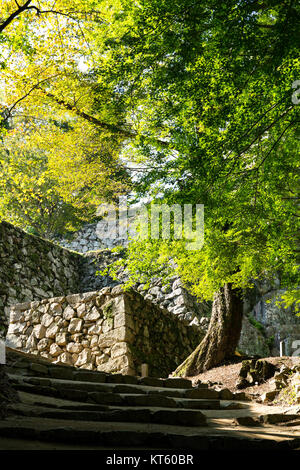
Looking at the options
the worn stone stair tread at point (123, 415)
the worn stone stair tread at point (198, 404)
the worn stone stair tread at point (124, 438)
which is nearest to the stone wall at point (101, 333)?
the worn stone stair tread at point (198, 404)

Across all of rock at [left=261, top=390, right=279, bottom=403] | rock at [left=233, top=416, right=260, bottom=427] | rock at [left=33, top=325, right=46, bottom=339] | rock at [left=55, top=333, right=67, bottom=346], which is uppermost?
rock at [left=33, top=325, right=46, bottom=339]

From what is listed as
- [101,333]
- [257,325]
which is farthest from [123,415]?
[257,325]

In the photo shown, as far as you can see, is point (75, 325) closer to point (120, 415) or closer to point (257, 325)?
point (120, 415)

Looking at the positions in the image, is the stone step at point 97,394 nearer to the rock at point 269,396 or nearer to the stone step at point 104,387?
the stone step at point 104,387

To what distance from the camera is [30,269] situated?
13.5 m

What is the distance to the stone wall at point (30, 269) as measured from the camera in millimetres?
12367

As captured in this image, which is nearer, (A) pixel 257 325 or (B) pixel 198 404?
Result: (B) pixel 198 404

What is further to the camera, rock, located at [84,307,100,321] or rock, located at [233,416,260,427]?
rock, located at [84,307,100,321]

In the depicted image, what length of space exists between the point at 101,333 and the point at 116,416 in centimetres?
559

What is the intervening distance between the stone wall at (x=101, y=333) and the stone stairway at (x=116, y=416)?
2.56 meters

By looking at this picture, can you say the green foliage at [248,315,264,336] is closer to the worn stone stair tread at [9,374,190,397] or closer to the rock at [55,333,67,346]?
the rock at [55,333,67,346]

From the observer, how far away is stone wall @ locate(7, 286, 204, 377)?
8.72 meters

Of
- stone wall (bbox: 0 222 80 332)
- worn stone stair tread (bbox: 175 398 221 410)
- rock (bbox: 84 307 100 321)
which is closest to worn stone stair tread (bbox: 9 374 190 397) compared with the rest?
worn stone stair tread (bbox: 175 398 221 410)
